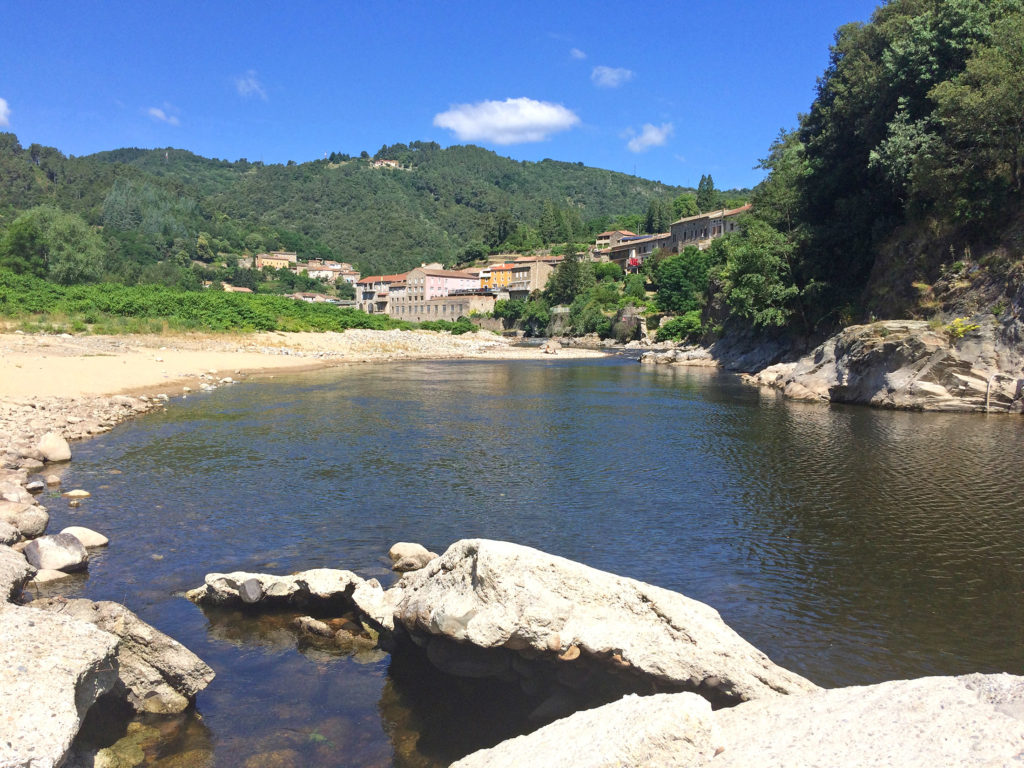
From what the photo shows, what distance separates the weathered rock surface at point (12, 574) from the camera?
7355mm

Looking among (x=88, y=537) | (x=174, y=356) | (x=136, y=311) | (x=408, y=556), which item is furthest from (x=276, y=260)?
(x=408, y=556)

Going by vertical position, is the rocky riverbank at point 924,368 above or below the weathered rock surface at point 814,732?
above

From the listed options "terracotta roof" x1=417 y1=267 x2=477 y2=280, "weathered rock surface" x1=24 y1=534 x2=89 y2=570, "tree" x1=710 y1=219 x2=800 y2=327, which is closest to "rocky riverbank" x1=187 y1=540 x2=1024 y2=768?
"weathered rock surface" x1=24 y1=534 x2=89 y2=570

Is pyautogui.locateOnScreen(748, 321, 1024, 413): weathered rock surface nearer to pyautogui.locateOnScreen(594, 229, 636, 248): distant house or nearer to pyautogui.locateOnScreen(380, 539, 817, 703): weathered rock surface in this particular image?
pyautogui.locateOnScreen(380, 539, 817, 703): weathered rock surface

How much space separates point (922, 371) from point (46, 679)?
106 ft

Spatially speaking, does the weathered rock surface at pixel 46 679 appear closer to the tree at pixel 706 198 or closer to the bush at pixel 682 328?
the bush at pixel 682 328

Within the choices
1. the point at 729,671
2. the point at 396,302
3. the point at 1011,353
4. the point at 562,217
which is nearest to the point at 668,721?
the point at 729,671

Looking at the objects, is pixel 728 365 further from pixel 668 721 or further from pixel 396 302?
pixel 396 302

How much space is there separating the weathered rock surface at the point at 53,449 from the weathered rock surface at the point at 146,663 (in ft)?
41.5

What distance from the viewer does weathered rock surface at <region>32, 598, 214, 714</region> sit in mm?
6941

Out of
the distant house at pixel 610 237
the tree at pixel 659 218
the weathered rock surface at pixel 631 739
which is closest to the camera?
the weathered rock surface at pixel 631 739

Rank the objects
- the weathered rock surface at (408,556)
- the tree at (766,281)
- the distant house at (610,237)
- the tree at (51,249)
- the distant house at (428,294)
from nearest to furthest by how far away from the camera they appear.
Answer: the weathered rock surface at (408,556)
the tree at (766,281)
the tree at (51,249)
the distant house at (428,294)
the distant house at (610,237)

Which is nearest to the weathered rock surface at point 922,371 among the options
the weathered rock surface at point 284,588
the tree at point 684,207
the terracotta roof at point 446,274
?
the weathered rock surface at point 284,588

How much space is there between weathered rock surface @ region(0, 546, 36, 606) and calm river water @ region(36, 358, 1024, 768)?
1.62 m
